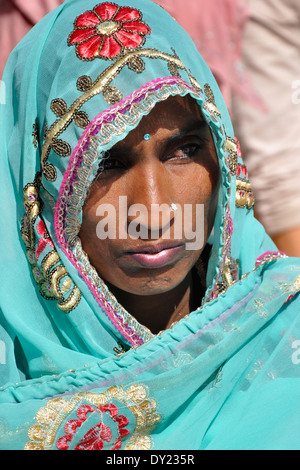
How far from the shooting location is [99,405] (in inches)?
59.2

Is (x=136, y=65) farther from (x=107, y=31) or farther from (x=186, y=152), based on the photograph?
(x=186, y=152)

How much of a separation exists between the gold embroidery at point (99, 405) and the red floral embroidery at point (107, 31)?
0.77 meters

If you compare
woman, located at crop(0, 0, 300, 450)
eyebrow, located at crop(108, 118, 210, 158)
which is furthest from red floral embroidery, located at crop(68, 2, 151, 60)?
eyebrow, located at crop(108, 118, 210, 158)

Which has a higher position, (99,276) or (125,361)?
(99,276)

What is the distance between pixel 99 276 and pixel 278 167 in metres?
1.02

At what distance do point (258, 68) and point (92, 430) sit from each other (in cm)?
149

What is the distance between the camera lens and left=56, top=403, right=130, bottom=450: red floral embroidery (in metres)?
1.50

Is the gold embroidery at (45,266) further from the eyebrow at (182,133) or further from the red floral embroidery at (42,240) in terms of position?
the eyebrow at (182,133)

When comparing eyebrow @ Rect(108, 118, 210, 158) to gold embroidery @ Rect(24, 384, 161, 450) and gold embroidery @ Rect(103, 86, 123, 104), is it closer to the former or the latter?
gold embroidery @ Rect(103, 86, 123, 104)

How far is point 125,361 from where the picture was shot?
1.56 m

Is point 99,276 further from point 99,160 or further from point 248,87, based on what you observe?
point 248,87

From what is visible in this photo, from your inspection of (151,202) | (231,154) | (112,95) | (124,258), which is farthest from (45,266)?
(231,154)

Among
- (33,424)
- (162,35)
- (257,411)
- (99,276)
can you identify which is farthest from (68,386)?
(162,35)

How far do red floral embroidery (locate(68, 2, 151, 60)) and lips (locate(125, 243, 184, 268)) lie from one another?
454 mm
